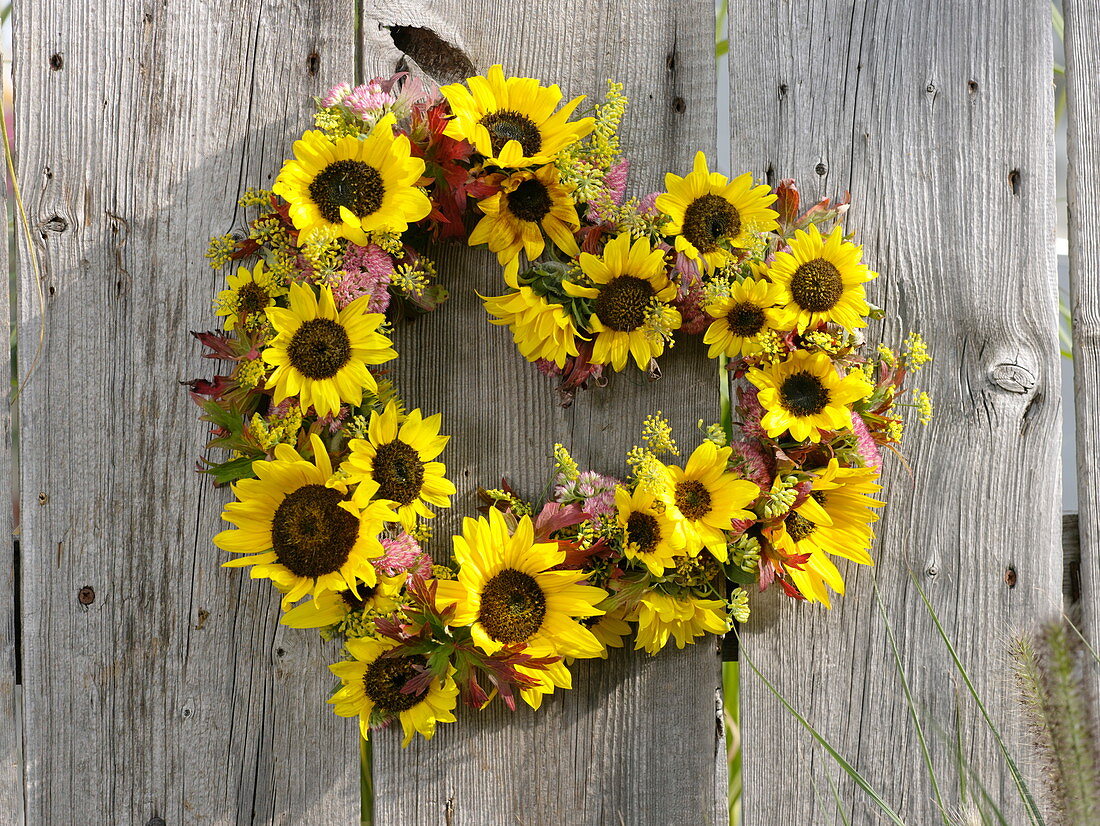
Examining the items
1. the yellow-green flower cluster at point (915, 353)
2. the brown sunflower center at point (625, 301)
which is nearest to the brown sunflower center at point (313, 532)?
the brown sunflower center at point (625, 301)

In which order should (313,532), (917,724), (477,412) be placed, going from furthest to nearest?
(477,412) → (313,532) → (917,724)

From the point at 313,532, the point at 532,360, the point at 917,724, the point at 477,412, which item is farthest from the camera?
the point at 477,412

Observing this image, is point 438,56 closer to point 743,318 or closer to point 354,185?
point 354,185

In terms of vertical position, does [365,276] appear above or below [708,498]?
above

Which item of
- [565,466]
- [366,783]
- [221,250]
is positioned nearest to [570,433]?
[565,466]

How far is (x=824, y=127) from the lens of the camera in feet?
3.89

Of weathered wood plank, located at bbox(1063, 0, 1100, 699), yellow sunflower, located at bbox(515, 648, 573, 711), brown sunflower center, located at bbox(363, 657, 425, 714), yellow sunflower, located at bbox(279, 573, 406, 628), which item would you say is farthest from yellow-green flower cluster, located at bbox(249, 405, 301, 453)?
weathered wood plank, located at bbox(1063, 0, 1100, 699)

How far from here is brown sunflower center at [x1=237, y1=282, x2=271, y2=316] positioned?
3.42ft

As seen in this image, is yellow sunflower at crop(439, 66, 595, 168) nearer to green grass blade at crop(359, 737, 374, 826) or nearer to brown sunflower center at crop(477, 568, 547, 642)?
brown sunflower center at crop(477, 568, 547, 642)

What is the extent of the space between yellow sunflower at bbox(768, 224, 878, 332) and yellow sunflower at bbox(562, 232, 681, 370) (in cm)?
15

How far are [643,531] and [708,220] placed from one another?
432mm

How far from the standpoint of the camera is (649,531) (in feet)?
3.33

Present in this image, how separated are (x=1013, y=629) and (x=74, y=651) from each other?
1.42 metres

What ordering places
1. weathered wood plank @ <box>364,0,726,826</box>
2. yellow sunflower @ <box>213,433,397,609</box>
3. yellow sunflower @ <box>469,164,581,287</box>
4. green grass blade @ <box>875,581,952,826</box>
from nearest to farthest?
1. green grass blade @ <box>875,581,952,826</box>
2. yellow sunflower @ <box>213,433,397,609</box>
3. yellow sunflower @ <box>469,164,581,287</box>
4. weathered wood plank @ <box>364,0,726,826</box>
